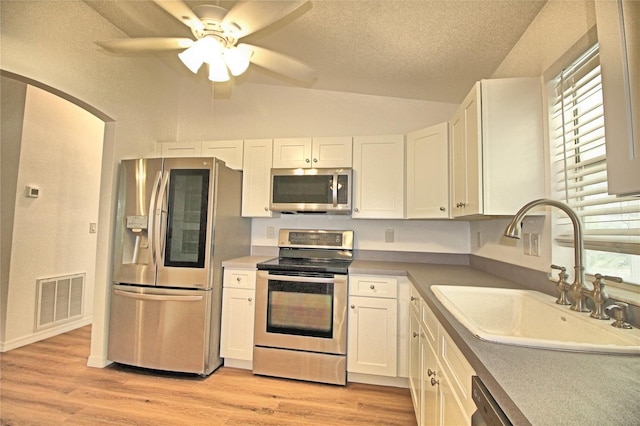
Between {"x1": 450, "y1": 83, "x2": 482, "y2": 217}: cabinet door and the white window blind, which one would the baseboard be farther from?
the white window blind

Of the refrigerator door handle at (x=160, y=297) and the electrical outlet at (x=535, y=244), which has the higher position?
the electrical outlet at (x=535, y=244)

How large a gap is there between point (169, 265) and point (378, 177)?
1924 mm

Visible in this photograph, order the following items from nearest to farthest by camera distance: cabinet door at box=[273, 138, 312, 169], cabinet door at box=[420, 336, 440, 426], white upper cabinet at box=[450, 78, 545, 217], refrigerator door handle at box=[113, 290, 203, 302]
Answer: cabinet door at box=[420, 336, 440, 426], white upper cabinet at box=[450, 78, 545, 217], refrigerator door handle at box=[113, 290, 203, 302], cabinet door at box=[273, 138, 312, 169]

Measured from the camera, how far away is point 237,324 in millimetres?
2562

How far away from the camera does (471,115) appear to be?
5.74 feet

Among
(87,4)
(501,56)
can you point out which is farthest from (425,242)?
(87,4)

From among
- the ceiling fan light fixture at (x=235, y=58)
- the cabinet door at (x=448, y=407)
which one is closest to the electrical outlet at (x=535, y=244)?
Answer: the cabinet door at (x=448, y=407)

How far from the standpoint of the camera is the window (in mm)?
1142

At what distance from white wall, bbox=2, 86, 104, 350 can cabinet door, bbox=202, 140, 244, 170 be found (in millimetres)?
1768

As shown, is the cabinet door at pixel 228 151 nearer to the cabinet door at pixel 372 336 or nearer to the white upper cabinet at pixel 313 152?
the white upper cabinet at pixel 313 152

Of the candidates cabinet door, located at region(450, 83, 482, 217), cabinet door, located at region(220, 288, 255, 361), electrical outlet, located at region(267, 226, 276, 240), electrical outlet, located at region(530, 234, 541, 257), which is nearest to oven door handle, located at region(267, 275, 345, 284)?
cabinet door, located at region(220, 288, 255, 361)

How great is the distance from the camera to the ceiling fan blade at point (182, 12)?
55.8 inches

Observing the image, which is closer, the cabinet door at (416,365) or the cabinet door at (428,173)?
the cabinet door at (416,365)

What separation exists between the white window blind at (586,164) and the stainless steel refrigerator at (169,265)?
2300mm
